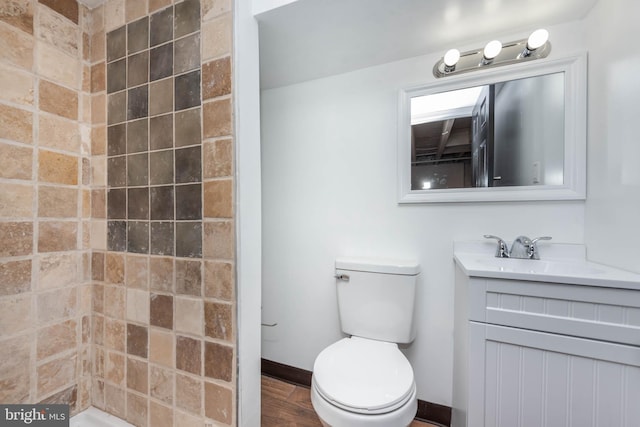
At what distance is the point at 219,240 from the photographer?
964mm

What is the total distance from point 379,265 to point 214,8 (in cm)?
130

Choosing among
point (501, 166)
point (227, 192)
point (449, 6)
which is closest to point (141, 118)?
point (227, 192)

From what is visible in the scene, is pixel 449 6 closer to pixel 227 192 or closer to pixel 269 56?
pixel 269 56

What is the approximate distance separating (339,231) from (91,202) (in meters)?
1.27

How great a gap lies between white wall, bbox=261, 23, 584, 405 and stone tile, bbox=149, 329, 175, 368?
29.4 inches

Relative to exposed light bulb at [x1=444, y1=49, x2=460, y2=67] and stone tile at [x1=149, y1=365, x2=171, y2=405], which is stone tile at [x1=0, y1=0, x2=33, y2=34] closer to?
stone tile at [x1=149, y1=365, x2=171, y2=405]

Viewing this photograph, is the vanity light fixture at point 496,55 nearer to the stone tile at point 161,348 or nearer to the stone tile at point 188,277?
the stone tile at point 188,277

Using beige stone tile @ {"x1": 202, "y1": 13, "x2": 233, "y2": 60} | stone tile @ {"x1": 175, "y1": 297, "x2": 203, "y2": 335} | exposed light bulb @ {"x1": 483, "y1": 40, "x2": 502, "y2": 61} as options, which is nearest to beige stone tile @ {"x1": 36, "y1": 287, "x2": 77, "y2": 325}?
stone tile @ {"x1": 175, "y1": 297, "x2": 203, "y2": 335}

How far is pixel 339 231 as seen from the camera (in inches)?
61.1

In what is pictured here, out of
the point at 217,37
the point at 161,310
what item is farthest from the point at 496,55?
the point at 161,310

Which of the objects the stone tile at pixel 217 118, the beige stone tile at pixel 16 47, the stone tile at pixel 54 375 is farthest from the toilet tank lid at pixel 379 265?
the beige stone tile at pixel 16 47

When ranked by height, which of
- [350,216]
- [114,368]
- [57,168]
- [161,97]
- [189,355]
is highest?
[161,97]

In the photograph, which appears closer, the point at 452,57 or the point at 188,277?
the point at 188,277

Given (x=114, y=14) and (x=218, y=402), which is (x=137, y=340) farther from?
(x=114, y=14)
